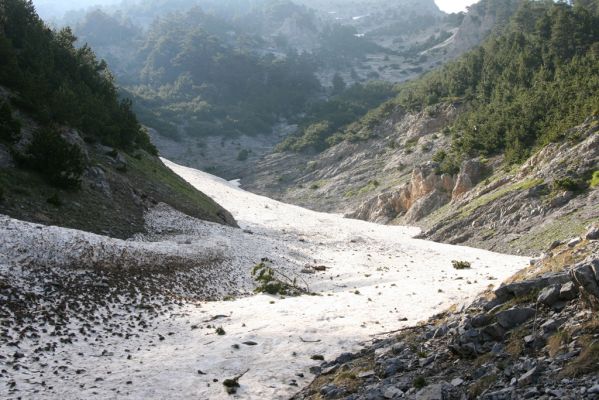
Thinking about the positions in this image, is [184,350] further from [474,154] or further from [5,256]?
[474,154]

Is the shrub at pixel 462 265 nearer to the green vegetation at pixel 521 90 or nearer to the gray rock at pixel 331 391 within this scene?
the gray rock at pixel 331 391

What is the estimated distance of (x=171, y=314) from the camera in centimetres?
1688

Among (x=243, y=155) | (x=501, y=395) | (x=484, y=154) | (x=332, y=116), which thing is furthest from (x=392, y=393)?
(x=332, y=116)

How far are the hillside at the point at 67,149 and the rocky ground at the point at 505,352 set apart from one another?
16841 millimetres

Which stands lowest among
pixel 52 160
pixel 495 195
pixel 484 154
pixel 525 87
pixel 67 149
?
pixel 495 195

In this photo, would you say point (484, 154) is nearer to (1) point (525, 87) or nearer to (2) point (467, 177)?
(2) point (467, 177)

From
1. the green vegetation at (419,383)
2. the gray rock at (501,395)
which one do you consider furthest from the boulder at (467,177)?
the gray rock at (501,395)

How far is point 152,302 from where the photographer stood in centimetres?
1739

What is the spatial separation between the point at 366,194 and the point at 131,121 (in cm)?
4067

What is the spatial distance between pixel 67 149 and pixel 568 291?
25.5 metres

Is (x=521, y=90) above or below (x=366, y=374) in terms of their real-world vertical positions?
above

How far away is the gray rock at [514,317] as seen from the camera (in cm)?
1005

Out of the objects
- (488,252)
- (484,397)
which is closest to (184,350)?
(484,397)

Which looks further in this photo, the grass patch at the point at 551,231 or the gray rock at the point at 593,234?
the grass patch at the point at 551,231
